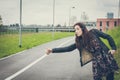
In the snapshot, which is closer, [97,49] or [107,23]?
[97,49]

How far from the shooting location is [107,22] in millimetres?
111688

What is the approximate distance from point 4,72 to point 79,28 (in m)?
7.61

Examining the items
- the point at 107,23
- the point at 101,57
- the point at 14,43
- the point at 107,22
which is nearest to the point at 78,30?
the point at 101,57

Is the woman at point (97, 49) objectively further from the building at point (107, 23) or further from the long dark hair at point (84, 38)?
the building at point (107, 23)

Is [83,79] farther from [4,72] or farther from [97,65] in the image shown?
[97,65]

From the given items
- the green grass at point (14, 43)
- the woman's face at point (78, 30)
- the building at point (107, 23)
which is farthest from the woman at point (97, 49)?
the building at point (107, 23)

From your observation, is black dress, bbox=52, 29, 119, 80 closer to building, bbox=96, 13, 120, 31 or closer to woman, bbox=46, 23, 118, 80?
woman, bbox=46, 23, 118, 80

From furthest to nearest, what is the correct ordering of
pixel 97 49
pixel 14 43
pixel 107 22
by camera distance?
1. pixel 107 22
2. pixel 14 43
3. pixel 97 49

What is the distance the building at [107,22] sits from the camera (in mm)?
109250

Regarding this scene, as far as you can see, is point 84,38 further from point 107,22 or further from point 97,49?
point 107,22

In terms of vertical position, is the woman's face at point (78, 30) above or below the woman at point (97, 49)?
above

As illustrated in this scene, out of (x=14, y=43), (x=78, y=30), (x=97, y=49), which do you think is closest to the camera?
(x=78, y=30)

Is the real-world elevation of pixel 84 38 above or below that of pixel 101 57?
above

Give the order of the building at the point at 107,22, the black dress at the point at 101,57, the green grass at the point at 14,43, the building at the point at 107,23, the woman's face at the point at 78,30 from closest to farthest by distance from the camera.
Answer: the woman's face at the point at 78,30, the black dress at the point at 101,57, the green grass at the point at 14,43, the building at the point at 107,22, the building at the point at 107,23
